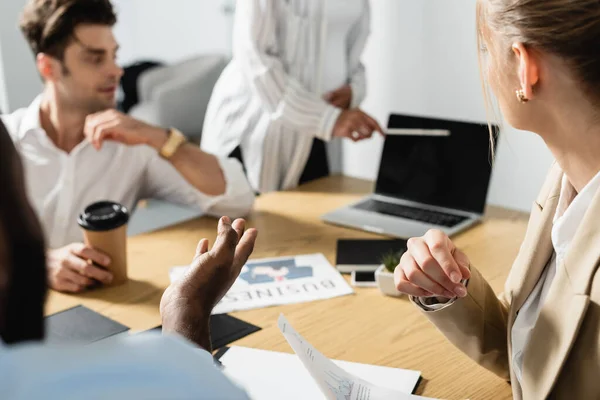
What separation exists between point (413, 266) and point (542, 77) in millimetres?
327

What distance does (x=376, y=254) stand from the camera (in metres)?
1.58

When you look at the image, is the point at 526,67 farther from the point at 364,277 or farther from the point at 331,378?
the point at 364,277

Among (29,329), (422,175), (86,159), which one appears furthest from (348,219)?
(29,329)

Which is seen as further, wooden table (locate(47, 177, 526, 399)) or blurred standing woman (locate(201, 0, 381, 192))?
blurred standing woman (locate(201, 0, 381, 192))

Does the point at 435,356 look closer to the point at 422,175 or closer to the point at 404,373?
the point at 404,373

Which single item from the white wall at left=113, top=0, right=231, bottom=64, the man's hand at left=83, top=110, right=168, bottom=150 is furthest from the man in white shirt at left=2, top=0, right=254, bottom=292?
the white wall at left=113, top=0, right=231, bottom=64

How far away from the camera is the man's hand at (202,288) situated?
877 mm

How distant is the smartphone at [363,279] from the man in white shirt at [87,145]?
0.52 meters

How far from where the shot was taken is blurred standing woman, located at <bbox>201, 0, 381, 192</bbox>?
6.99ft

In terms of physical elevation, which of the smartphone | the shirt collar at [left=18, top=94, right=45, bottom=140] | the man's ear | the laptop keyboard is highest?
the man's ear

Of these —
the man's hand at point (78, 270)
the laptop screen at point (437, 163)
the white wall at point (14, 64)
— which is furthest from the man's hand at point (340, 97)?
the white wall at point (14, 64)

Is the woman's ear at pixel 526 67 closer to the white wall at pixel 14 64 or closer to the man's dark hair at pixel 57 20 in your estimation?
the man's dark hair at pixel 57 20

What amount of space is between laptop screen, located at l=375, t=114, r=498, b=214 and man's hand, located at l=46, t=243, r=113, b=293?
833 mm

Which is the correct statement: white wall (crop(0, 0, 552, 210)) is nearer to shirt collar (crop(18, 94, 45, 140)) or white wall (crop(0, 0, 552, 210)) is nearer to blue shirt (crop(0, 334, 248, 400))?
shirt collar (crop(18, 94, 45, 140))
